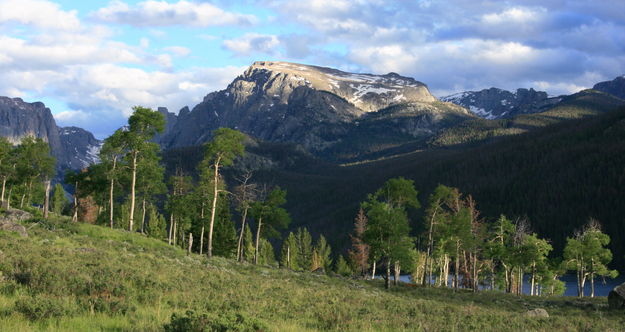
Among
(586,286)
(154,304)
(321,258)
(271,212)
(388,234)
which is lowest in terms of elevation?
(586,286)

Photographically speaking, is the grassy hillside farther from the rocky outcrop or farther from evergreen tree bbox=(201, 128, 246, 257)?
evergreen tree bbox=(201, 128, 246, 257)

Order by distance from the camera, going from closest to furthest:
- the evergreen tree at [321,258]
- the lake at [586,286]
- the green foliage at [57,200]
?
the green foliage at [57,200], the lake at [586,286], the evergreen tree at [321,258]

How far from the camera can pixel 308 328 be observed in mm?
14398

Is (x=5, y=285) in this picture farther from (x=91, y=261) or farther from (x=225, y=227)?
(x=225, y=227)

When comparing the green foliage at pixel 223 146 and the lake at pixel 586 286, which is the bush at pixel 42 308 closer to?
the green foliage at pixel 223 146

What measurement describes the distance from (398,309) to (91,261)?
42.7ft

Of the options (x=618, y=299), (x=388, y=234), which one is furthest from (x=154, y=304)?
(x=388, y=234)

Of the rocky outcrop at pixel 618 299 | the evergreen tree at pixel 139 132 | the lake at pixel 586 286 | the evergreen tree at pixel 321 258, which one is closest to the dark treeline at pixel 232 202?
the evergreen tree at pixel 139 132

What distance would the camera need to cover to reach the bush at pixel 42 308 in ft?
37.9

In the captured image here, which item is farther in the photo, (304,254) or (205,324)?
(304,254)

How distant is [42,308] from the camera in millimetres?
11617

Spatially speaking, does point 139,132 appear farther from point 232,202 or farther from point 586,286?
point 586,286

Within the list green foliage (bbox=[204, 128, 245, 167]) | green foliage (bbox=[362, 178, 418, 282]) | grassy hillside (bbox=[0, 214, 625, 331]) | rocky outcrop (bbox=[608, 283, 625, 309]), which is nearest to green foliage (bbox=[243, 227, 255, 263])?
green foliage (bbox=[362, 178, 418, 282])

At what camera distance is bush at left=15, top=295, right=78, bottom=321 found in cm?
1155
